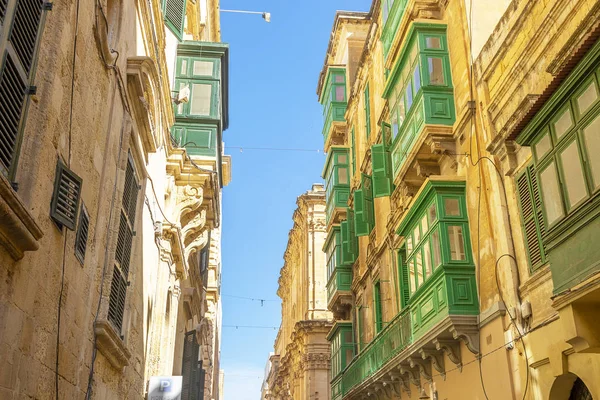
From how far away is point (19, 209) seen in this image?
423cm

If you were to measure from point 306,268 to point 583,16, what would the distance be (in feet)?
94.1

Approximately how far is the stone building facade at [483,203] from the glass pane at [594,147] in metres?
0.02

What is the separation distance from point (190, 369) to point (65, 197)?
1502cm

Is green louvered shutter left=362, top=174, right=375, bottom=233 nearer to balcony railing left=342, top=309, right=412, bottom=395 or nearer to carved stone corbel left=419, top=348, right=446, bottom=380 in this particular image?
balcony railing left=342, top=309, right=412, bottom=395

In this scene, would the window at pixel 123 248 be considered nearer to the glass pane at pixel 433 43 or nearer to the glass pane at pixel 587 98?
the glass pane at pixel 587 98

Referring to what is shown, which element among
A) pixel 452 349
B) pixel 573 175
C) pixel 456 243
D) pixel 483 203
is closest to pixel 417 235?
pixel 456 243

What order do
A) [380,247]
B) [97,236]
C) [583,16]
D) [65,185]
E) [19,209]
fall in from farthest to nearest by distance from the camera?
[380,247] < [583,16] < [97,236] < [65,185] < [19,209]

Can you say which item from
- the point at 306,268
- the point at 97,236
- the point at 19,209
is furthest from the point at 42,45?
the point at 306,268

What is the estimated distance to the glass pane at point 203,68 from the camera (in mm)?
15234

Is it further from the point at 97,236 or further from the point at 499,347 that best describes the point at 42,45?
the point at 499,347

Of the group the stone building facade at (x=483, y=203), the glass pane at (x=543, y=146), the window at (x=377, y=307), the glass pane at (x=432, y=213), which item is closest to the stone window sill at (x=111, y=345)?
the stone building facade at (x=483, y=203)

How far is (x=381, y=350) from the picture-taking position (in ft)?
55.9

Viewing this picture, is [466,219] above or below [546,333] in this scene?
Result: above

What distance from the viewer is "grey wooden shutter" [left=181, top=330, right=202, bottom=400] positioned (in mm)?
19094
